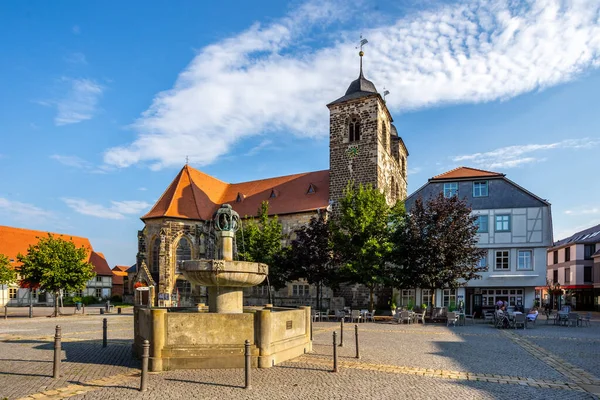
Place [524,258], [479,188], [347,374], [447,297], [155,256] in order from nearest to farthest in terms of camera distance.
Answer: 1. [347,374]
2. [524,258]
3. [447,297]
4. [479,188]
5. [155,256]

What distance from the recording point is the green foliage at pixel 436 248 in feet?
78.8

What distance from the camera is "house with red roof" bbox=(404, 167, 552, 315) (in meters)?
29.3

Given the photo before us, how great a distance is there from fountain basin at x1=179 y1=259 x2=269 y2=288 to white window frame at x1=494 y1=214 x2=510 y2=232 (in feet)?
78.3

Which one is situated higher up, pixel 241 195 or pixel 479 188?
pixel 241 195

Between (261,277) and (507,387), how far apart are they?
561 centimetres

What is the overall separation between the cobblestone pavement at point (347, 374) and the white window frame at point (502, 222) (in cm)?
1600

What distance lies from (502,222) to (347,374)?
2412 centimetres

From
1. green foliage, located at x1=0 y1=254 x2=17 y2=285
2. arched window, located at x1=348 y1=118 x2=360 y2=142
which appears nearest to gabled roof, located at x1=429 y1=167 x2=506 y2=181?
arched window, located at x1=348 y1=118 x2=360 y2=142

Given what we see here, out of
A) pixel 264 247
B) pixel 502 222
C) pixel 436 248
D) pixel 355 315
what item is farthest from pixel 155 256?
pixel 502 222

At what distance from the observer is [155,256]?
128ft

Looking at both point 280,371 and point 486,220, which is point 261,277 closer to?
point 280,371

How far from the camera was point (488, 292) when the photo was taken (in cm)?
3067

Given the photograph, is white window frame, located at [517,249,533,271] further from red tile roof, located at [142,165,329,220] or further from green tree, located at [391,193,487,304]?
red tile roof, located at [142,165,329,220]

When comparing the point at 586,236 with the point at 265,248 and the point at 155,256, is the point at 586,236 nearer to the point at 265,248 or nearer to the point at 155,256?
the point at 265,248
